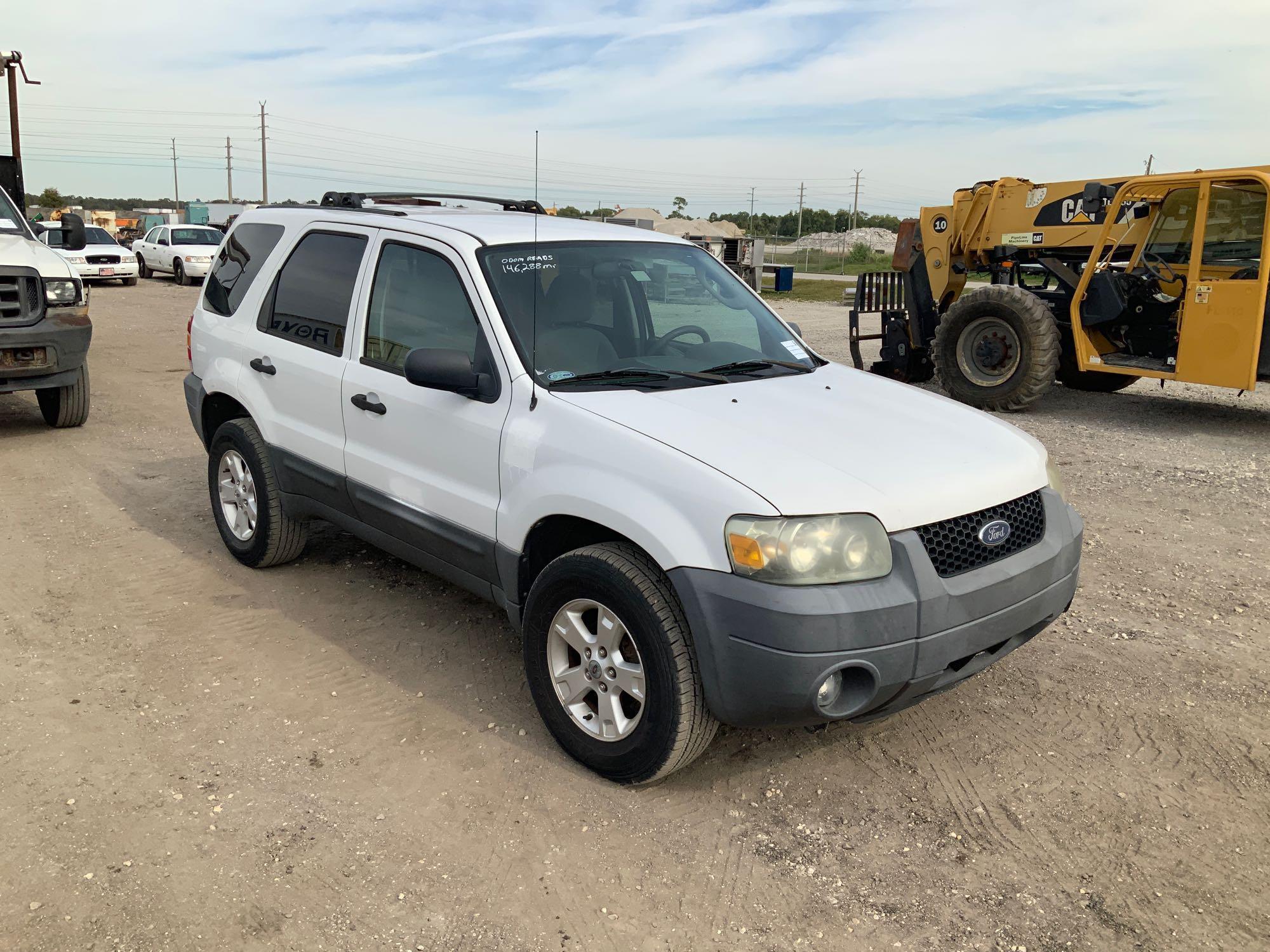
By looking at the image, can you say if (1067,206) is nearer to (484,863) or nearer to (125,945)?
(484,863)

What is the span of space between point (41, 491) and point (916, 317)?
10.0 meters

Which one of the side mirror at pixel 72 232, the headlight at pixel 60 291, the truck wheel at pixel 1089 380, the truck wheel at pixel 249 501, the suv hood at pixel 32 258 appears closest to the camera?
the truck wheel at pixel 249 501

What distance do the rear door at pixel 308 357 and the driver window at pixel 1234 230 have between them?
8.40m

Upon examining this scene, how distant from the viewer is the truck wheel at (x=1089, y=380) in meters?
11.9

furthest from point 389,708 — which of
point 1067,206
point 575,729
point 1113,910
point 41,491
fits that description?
point 1067,206

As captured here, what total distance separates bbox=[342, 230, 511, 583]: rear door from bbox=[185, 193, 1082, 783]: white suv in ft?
0.04

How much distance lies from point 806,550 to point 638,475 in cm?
59

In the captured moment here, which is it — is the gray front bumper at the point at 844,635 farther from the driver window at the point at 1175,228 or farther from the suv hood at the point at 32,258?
the driver window at the point at 1175,228

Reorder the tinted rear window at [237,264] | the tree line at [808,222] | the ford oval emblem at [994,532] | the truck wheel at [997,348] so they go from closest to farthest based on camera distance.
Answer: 1. the ford oval emblem at [994,532]
2. the tinted rear window at [237,264]
3. the truck wheel at [997,348]
4. the tree line at [808,222]

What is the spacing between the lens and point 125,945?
8.78ft

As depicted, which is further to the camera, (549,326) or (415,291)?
(415,291)

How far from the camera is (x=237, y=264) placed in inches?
213

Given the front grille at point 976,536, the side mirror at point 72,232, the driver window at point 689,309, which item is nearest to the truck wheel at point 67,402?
the side mirror at point 72,232

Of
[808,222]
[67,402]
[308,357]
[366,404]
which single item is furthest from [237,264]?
[808,222]
